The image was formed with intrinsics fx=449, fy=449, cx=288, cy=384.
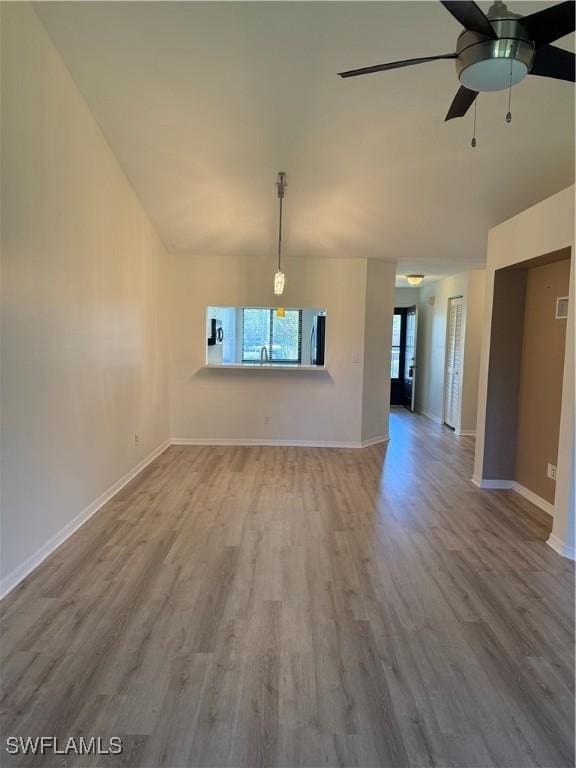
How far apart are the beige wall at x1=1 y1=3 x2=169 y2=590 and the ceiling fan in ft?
6.23

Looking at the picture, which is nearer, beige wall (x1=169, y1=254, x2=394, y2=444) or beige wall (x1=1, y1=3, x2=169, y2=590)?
beige wall (x1=1, y1=3, x2=169, y2=590)

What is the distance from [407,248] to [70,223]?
3969mm

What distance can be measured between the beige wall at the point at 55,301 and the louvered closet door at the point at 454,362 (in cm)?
515

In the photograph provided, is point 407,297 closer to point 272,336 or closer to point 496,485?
point 272,336

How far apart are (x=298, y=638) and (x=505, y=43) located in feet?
9.34

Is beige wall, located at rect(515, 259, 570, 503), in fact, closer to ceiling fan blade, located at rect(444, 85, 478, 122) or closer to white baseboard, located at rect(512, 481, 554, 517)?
white baseboard, located at rect(512, 481, 554, 517)

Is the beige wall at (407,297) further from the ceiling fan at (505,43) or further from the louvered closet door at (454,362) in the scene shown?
the ceiling fan at (505,43)

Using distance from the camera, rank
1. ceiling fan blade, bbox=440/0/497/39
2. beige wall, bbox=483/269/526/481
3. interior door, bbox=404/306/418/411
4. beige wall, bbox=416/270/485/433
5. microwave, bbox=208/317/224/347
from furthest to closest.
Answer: interior door, bbox=404/306/418/411, beige wall, bbox=416/270/485/433, microwave, bbox=208/317/224/347, beige wall, bbox=483/269/526/481, ceiling fan blade, bbox=440/0/497/39

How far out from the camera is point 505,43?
1937mm

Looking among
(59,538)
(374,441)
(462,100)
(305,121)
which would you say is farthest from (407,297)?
(59,538)

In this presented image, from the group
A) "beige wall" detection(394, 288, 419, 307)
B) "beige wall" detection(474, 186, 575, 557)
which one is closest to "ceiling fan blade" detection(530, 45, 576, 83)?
"beige wall" detection(474, 186, 575, 557)

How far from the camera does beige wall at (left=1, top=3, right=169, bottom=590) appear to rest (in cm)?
250

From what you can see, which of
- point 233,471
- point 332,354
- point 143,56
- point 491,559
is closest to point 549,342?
point 491,559

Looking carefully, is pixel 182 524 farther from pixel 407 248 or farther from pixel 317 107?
pixel 407 248
